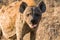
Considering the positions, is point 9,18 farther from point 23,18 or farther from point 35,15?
point 35,15

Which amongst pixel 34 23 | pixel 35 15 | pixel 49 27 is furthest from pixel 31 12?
pixel 49 27

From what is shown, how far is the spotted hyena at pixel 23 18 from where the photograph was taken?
6.36 meters

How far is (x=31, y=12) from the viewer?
21.0ft

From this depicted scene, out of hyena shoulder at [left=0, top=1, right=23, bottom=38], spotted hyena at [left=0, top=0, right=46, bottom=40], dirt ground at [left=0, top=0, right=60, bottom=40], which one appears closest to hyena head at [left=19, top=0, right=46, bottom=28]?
spotted hyena at [left=0, top=0, right=46, bottom=40]

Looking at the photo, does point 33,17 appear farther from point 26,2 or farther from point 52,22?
point 52,22

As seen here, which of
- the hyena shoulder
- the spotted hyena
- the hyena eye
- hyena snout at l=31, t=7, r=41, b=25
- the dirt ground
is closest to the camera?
hyena snout at l=31, t=7, r=41, b=25

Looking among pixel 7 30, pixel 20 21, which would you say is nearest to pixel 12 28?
pixel 7 30

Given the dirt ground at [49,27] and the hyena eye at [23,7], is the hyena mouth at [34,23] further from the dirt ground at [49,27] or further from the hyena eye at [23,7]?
the dirt ground at [49,27]

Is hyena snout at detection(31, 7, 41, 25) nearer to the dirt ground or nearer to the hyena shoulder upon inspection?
the hyena shoulder

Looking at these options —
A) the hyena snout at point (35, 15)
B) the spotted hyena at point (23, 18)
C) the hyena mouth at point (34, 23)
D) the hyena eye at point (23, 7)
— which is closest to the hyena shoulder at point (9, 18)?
the spotted hyena at point (23, 18)

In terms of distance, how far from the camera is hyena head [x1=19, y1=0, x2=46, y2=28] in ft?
20.6

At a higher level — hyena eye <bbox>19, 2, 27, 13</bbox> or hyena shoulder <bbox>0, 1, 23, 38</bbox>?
hyena eye <bbox>19, 2, 27, 13</bbox>

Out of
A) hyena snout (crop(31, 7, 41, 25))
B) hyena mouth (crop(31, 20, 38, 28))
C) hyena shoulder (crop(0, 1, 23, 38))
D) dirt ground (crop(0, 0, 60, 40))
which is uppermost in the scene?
hyena snout (crop(31, 7, 41, 25))

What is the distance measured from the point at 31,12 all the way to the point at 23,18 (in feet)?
0.89
